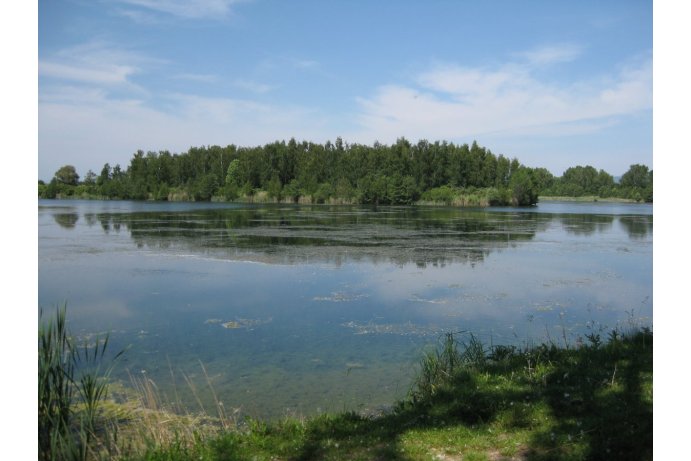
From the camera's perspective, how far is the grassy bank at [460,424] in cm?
446

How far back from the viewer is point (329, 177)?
83562 millimetres

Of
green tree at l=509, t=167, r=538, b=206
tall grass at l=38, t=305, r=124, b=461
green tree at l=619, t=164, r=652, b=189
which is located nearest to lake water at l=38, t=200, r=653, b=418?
tall grass at l=38, t=305, r=124, b=461

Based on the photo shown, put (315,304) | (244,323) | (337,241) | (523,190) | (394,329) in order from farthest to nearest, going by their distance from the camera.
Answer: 1. (523,190)
2. (337,241)
3. (315,304)
4. (244,323)
5. (394,329)

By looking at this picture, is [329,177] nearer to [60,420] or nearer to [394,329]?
[394,329]

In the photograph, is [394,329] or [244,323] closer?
[394,329]

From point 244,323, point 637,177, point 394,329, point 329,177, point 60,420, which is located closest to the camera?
point 60,420

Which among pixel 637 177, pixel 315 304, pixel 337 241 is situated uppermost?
pixel 637 177

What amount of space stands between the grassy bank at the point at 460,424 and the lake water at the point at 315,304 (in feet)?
2.44

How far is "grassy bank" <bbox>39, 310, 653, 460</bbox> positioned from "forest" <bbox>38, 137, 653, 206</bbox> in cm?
6294

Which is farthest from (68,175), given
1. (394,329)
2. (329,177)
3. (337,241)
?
(394,329)

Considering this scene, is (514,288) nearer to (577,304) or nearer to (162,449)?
(577,304)

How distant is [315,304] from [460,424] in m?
6.44

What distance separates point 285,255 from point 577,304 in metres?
9.57
